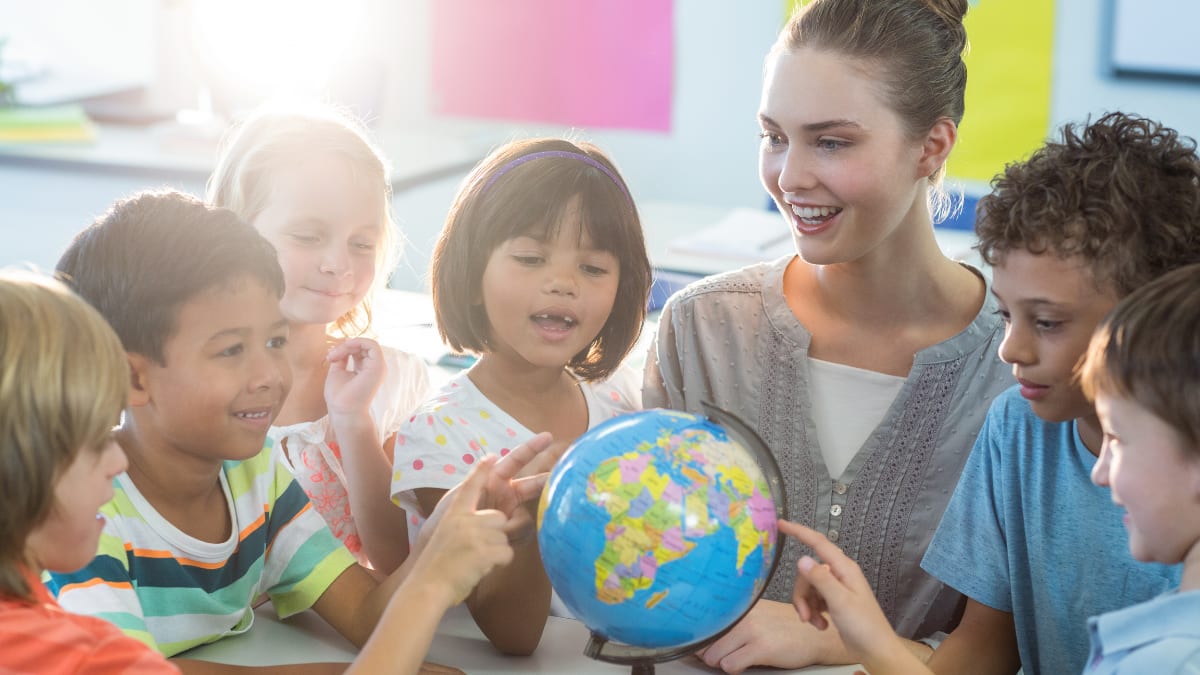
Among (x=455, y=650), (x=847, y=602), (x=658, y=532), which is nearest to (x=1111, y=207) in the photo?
(x=847, y=602)

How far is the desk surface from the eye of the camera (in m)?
3.80

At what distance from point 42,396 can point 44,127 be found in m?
3.36

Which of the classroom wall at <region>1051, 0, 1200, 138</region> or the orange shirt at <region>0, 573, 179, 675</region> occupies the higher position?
the classroom wall at <region>1051, 0, 1200, 138</region>

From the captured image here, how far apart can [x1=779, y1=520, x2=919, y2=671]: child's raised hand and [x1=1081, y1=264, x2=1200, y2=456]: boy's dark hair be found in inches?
12.7

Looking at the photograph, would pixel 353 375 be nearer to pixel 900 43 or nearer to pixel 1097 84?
pixel 900 43

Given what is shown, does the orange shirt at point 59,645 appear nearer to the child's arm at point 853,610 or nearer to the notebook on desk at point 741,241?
the child's arm at point 853,610

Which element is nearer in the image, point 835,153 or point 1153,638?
point 1153,638

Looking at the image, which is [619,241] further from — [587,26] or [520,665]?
[587,26]

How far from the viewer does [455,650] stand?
1593 millimetres

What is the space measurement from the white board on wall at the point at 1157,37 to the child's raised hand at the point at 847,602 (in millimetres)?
3097

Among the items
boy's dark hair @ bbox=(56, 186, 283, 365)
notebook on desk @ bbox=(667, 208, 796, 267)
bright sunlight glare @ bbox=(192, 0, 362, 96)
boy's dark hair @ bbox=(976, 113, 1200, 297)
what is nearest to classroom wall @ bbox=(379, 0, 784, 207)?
bright sunlight glare @ bbox=(192, 0, 362, 96)

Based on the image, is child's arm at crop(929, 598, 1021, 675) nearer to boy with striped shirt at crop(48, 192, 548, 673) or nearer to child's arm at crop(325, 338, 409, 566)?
boy with striped shirt at crop(48, 192, 548, 673)

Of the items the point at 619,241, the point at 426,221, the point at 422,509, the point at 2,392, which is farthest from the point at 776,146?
the point at 426,221

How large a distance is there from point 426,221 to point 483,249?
6.40 feet
